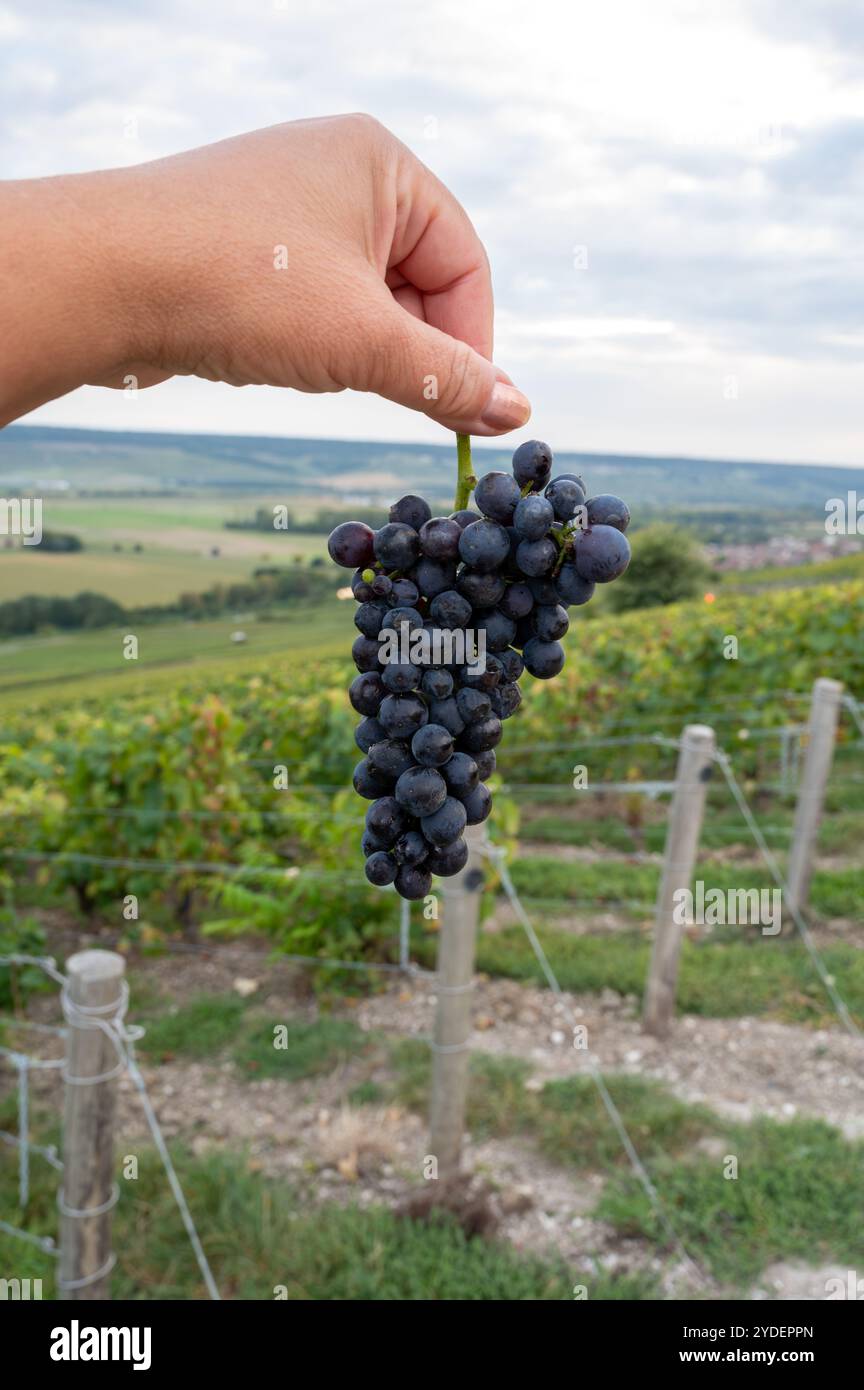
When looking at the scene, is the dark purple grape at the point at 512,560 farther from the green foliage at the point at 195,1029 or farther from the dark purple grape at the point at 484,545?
the green foliage at the point at 195,1029

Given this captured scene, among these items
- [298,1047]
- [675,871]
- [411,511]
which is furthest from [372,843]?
[675,871]

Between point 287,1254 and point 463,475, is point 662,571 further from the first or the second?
point 463,475

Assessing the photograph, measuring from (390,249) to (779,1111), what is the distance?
15.6 feet

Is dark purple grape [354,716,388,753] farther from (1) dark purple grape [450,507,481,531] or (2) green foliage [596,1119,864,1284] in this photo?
(2) green foliage [596,1119,864,1284]

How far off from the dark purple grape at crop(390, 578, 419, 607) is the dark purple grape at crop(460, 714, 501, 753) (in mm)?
142

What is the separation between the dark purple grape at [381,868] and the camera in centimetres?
114

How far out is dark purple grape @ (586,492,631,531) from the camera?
1.08 meters

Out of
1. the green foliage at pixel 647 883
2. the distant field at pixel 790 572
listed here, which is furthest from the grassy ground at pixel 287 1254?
the distant field at pixel 790 572

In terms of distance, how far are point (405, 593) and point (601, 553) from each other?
0.66ft

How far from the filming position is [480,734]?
112cm

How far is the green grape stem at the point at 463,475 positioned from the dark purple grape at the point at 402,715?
0.21 metres

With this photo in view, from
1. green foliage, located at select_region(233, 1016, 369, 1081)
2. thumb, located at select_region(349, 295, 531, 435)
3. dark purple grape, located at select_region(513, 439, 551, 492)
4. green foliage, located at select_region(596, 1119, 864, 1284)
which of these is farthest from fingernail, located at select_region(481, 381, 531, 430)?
green foliage, located at select_region(233, 1016, 369, 1081)

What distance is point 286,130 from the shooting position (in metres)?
1.37

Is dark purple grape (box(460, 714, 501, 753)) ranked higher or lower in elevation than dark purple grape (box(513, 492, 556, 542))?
lower
